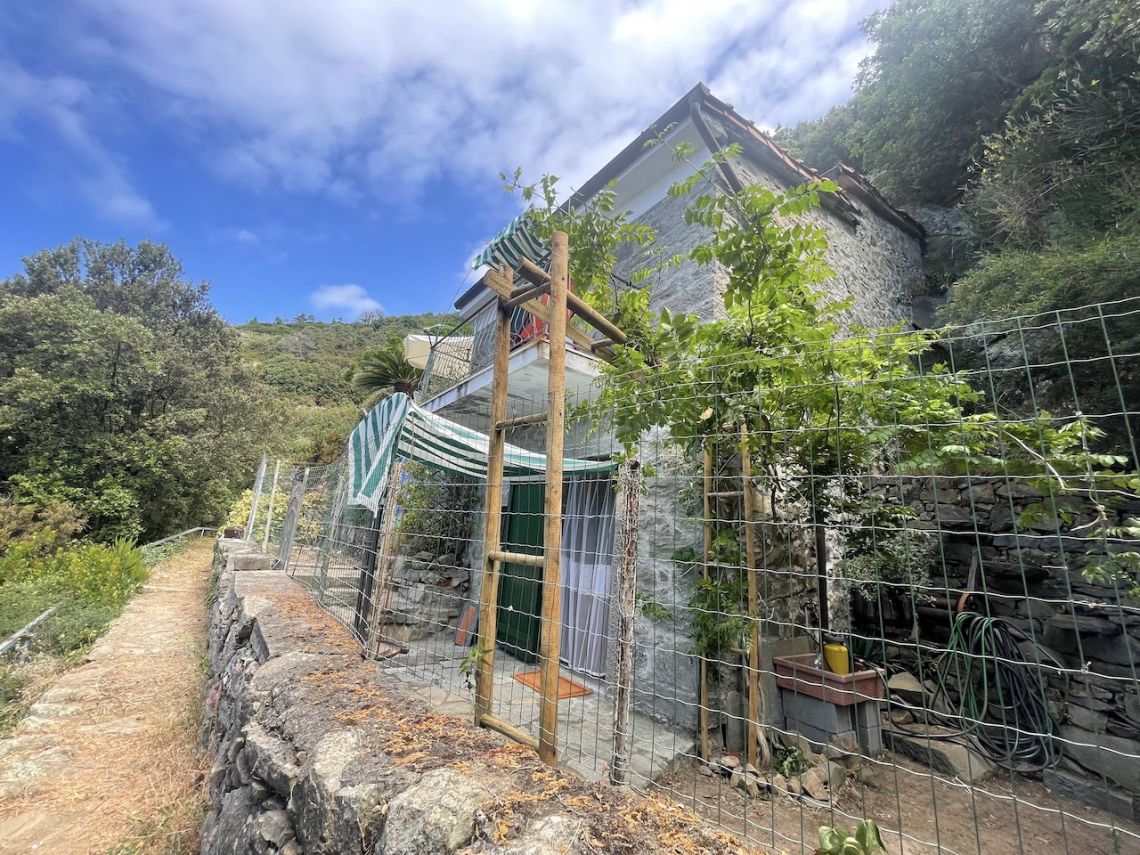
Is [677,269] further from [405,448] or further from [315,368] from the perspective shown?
[315,368]

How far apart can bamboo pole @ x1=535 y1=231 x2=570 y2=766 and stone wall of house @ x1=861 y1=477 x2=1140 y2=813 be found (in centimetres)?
237

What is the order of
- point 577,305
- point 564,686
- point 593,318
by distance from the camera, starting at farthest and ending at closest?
1. point 564,686
2. point 593,318
3. point 577,305

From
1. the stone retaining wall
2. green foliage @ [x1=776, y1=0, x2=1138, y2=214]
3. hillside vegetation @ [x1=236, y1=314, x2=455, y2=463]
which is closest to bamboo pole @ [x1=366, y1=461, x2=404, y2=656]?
the stone retaining wall

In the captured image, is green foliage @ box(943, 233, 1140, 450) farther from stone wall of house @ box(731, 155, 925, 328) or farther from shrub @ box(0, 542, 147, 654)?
shrub @ box(0, 542, 147, 654)

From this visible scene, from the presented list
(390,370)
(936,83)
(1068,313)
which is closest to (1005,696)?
(1068,313)

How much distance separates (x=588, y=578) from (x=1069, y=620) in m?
4.41

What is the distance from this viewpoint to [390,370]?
15.7 meters

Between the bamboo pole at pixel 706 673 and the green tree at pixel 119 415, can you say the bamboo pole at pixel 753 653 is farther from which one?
the green tree at pixel 119 415

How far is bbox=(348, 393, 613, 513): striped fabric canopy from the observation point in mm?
4180

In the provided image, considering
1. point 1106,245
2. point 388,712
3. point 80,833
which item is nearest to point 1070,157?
point 1106,245

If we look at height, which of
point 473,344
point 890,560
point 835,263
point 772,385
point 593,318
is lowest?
point 890,560

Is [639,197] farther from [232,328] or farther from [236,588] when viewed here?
[232,328]

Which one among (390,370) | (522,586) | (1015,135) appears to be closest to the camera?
(522,586)

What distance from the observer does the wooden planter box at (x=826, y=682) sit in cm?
351
